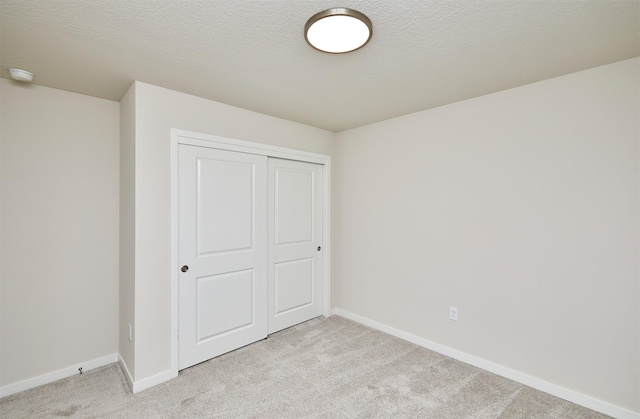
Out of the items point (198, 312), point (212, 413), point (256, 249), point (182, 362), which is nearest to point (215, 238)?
point (256, 249)

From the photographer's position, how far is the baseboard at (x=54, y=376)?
7.33 ft

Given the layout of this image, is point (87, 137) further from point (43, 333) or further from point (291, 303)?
point (291, 303)

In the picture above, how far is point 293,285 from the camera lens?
3465mm

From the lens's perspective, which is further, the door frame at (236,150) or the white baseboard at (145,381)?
the door frame at (236,150)

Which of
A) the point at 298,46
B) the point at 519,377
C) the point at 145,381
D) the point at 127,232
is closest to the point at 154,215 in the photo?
the point at 127,232

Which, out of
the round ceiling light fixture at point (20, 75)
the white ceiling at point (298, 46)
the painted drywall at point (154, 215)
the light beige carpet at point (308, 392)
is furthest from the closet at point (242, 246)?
the round ceiling light fixture at point (20, 75)

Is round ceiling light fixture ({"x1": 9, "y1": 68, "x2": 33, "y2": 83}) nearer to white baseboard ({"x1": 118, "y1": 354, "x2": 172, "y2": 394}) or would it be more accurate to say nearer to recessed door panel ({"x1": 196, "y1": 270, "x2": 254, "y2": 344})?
recessed door panel ({"x1": 196, "y1": 270, "x2": 254, "y2": 344})

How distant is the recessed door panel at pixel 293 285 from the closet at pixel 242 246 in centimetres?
1

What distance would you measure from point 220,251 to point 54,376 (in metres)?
1.60

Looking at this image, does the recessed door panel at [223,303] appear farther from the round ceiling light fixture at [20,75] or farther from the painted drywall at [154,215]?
the round ceiling light fixture at [20,75]

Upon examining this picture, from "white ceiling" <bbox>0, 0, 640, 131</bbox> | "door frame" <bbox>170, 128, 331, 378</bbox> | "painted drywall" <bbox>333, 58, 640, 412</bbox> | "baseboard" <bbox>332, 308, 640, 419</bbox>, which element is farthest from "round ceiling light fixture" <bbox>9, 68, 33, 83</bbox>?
"baseboard" <bbox>332, 308, 640, 419</bbox>

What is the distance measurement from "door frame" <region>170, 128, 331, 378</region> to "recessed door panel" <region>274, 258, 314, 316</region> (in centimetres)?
24

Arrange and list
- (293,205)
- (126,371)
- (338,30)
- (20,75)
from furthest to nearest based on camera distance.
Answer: (293,205) < (126,371) < (20,75) < (338,30)

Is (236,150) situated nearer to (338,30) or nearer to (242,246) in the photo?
(242,246)
